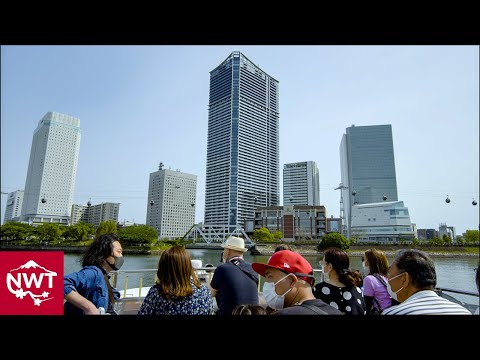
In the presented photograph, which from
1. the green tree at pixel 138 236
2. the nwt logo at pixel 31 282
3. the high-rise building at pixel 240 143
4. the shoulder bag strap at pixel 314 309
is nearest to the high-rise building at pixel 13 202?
the nwt logo at pixel 31 282

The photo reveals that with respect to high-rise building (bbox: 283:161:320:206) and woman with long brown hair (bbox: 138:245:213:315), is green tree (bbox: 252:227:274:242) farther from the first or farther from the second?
high-rise building (bbox: 283:161:320:206)

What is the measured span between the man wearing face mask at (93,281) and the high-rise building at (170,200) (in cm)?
8699

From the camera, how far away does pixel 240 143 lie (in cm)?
8969

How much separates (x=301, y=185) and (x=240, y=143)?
139 feet

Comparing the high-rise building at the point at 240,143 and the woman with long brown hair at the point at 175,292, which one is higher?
the high-rise building at the point at 240,143

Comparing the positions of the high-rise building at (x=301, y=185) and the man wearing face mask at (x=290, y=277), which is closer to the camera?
the man wearing face mask at (x=290, y=277)

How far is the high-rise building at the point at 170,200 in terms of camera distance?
87250mm

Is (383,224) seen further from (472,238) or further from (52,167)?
(52,167)

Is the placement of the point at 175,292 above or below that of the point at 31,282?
below

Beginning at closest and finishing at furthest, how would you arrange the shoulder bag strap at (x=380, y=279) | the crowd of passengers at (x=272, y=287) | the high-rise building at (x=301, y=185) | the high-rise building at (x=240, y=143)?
the crowd of passengers at (x=272, y=287) → the shoulder bag strap at (x=380, y=279) → the high-rise building at (x=240, y=143) → the high-rise building at (x=301, y=185)

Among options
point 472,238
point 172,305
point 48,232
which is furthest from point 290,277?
point 472,238

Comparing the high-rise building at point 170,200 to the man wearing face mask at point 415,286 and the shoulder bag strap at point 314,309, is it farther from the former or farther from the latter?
the shoulder bag strap at point 314,309

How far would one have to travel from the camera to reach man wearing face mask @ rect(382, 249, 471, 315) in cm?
146
